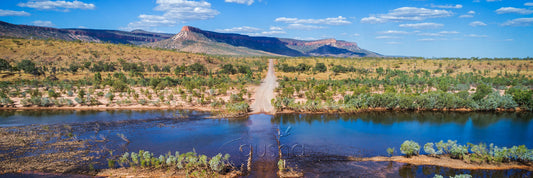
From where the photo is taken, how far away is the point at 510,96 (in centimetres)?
3206

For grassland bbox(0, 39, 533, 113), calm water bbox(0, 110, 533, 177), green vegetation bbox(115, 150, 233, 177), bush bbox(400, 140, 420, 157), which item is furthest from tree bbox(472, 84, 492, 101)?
green vegetation bbox(115, 150, 233, 177)

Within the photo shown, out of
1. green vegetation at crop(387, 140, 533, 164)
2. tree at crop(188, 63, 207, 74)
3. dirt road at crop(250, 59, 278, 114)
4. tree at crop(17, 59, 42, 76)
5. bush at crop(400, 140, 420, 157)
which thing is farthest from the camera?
tree at crop(188, 63, 207, 74)

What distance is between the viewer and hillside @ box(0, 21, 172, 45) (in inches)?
4032

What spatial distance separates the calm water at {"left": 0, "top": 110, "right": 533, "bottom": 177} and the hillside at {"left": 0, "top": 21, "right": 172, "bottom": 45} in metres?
65.8

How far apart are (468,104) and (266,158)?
25.3 m

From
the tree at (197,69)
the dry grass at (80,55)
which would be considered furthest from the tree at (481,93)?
the tree at (197,69)

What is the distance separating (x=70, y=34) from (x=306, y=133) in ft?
544

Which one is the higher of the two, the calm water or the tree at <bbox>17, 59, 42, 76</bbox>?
the tree at <bbox>17, 59, 42, 76</bbox>

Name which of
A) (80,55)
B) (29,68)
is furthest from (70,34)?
(29,68)

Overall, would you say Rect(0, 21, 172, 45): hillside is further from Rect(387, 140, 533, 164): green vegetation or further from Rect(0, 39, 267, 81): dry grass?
Rect(387, 140, 533, 164): green vegetation

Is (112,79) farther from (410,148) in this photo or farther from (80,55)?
(410,148)

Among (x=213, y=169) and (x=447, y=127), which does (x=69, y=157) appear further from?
(x=447, y=127)

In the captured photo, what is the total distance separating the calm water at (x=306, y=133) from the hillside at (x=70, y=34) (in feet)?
216

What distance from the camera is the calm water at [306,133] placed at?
1758 centimetres
